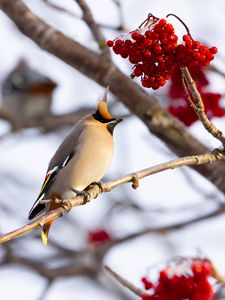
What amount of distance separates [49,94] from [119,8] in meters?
6.17

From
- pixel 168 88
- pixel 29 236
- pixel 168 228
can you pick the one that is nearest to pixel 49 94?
pixel 29 236

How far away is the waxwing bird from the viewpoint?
378 centimetres

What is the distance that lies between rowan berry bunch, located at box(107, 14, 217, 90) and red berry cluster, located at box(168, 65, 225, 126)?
1596mm

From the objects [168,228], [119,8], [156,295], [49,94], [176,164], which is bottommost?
[49,94]

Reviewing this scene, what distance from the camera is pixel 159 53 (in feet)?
7.96

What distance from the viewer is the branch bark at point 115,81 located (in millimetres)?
3604

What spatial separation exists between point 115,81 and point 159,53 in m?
1.29

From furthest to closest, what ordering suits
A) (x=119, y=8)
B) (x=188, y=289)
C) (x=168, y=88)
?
(x=168, y=88), (x=119, y=8), (x=188, y=289)

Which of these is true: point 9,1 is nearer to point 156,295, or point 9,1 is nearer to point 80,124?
point 80,124

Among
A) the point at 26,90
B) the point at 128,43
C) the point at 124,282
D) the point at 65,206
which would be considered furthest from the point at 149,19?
the point at 26,90

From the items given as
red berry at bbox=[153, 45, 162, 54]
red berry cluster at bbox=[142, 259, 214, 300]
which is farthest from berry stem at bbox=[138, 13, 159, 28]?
red berry cluster at bbox=[142, 259, 214, 300]

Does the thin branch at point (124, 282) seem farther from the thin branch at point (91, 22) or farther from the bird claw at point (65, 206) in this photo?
the thin branch at point (91, 22)

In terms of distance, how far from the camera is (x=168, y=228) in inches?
213

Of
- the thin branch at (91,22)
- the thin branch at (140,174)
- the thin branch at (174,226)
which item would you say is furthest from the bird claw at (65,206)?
the thin branch at (174,226)
